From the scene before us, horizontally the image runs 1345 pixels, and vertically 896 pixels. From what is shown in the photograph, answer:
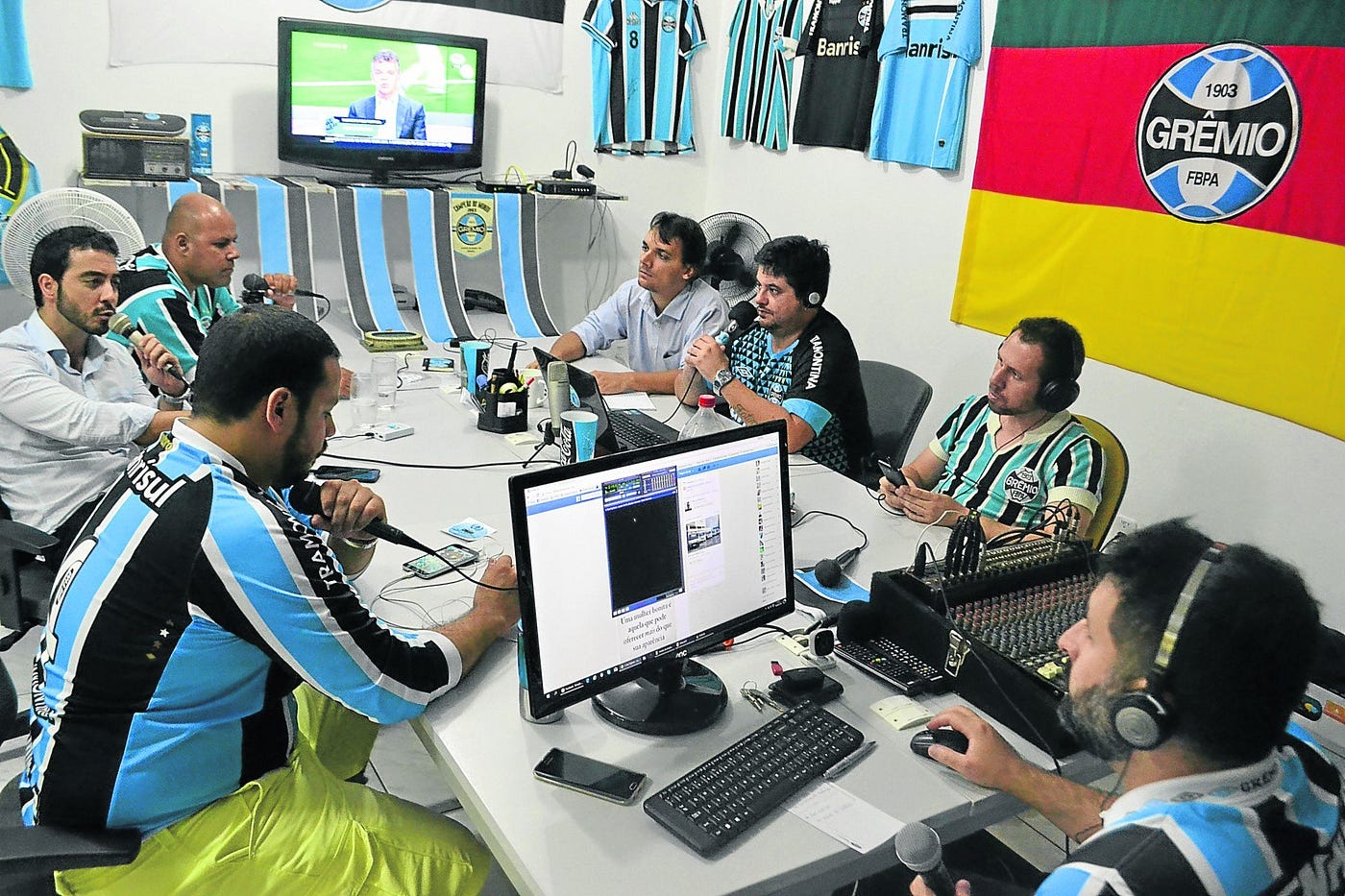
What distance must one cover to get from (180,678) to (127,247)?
213cm

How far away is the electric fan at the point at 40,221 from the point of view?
2.68 m

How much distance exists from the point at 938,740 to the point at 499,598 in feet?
2.47

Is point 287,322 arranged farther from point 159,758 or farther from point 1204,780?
point 1204,780

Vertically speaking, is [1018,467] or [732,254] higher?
[732,254]

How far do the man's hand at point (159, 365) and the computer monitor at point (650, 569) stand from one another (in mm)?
1904

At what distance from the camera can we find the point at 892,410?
3195 mm

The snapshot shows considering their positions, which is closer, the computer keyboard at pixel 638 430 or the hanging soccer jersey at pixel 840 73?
the computer keyboard at pixel 638 430

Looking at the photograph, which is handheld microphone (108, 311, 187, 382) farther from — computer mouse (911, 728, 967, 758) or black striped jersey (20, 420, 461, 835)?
computer mouse (911, 728, 967, 758)

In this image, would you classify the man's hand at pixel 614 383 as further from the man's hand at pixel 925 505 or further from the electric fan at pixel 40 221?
the electric fan at pixel 40 221

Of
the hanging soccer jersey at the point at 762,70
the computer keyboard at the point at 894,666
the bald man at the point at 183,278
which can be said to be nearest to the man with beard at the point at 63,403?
the bald man at the point at 183,278

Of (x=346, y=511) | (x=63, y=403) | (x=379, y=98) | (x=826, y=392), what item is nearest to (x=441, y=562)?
(x=346, y=511)

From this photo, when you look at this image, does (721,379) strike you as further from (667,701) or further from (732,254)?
(667,701)

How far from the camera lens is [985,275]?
4.07 metres

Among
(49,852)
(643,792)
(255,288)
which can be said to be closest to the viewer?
(49,852)
